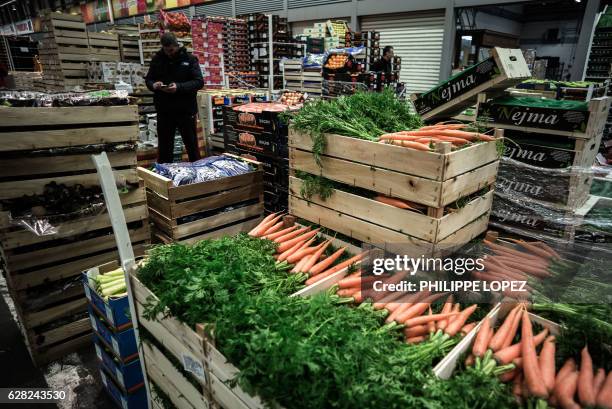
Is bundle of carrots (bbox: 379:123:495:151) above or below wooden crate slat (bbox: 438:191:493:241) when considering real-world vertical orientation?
above

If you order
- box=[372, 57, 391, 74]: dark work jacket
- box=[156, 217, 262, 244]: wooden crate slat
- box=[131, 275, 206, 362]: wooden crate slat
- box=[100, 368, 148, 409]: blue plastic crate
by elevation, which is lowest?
box=[100, 368, 148, 409]: blue plastic crate

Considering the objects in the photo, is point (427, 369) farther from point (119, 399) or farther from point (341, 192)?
point (119, 399)

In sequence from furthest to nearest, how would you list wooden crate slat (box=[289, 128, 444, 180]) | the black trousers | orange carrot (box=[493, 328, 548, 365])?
1. the black trousers
2. wooden crate slat (box=[289, 128, 444, 180])
3. orange carrot (box=[493, 328, 548, 365])

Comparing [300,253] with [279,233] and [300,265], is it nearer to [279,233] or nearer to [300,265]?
[300,265]

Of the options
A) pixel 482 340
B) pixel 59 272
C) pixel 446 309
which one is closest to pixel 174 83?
pixel 59 272

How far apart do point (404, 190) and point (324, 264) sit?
2.32ft

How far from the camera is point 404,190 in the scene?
2322 millimetres

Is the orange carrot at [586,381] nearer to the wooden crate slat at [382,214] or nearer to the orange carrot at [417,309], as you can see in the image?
the orange carrot at [417,309]

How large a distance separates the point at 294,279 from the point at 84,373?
2147 millimetres

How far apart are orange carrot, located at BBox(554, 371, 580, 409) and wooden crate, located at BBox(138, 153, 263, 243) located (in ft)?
10.0

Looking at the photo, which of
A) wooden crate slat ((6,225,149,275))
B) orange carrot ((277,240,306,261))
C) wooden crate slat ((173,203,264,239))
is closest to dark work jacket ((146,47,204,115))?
wooden crate slat ((173,203,264,239))

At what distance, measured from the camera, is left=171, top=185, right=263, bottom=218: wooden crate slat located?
359 centimetres

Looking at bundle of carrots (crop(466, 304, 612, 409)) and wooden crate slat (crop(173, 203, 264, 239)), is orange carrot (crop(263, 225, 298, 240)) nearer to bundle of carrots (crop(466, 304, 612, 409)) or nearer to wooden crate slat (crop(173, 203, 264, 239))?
wooden crate slat (crop(173, 203, 264, 239))

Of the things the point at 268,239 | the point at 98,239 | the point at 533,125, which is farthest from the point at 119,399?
the point at 533,125
